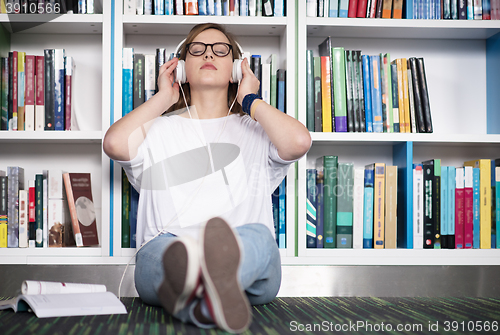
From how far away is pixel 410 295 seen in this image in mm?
1409

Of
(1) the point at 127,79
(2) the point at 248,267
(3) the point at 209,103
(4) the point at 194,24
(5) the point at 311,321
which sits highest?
(4) the point at 194,24

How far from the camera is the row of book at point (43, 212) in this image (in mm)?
1405

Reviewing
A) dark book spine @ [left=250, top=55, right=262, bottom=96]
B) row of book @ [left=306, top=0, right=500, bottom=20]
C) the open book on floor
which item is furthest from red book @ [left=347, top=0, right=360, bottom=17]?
the open book on floor

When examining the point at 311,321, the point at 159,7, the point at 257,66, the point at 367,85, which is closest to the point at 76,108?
the point at 159,7

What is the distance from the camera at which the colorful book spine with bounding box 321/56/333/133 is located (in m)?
1.45

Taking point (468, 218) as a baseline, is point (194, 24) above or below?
above

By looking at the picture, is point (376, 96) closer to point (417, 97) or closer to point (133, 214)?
point (417, 97)

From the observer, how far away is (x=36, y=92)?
1.43 metres

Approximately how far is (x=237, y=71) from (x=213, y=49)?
0.33 feet

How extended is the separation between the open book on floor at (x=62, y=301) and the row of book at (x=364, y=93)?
0.85 metres

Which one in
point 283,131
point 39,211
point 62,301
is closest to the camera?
point 62,301

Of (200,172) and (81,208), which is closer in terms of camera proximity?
(200,172)

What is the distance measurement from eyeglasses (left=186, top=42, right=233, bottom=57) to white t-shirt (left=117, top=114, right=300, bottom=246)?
0.67 ft

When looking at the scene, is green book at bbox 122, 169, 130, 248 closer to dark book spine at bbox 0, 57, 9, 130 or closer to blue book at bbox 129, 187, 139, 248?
blue book at bbox 129, 187, 139, 248
